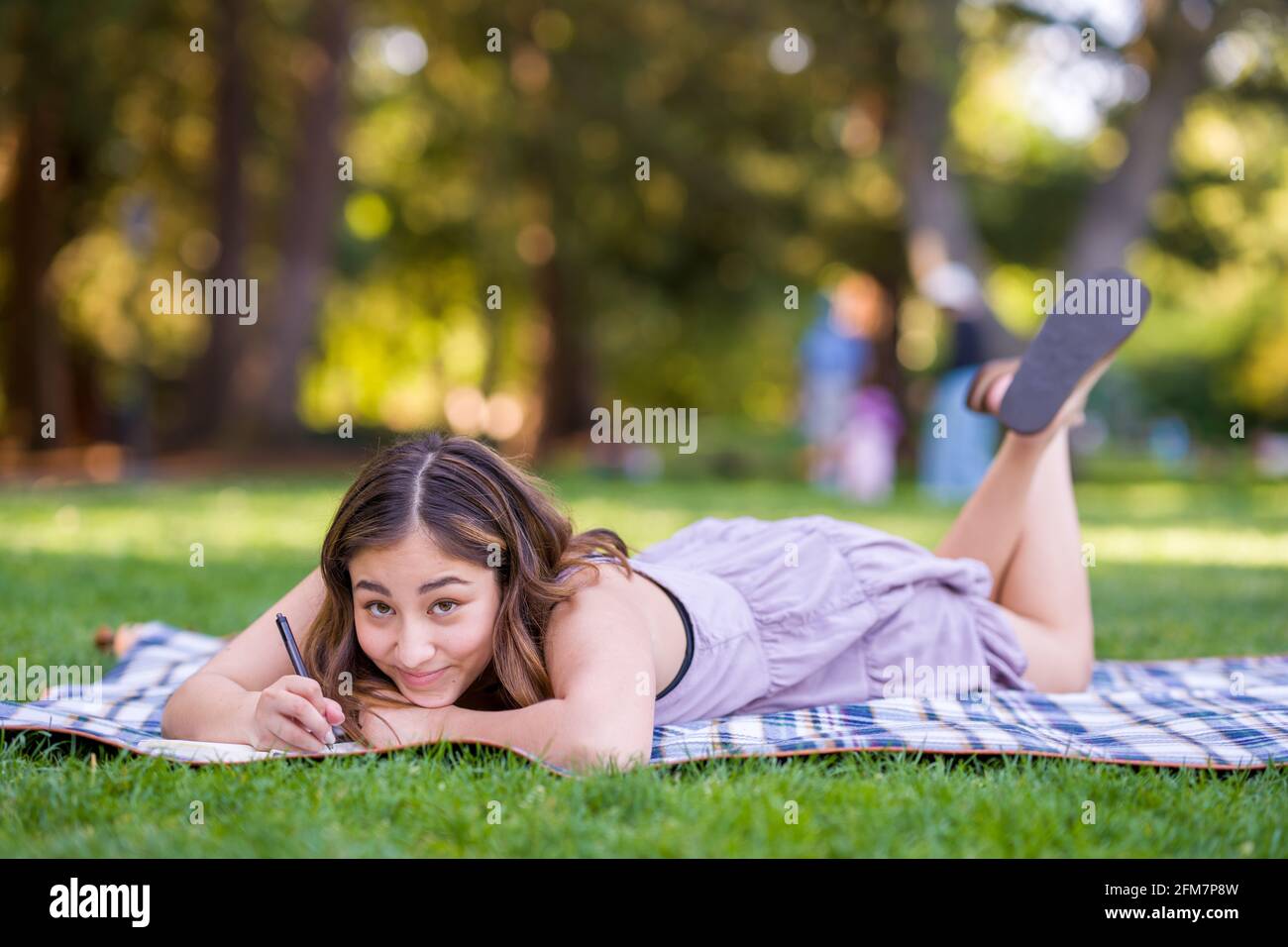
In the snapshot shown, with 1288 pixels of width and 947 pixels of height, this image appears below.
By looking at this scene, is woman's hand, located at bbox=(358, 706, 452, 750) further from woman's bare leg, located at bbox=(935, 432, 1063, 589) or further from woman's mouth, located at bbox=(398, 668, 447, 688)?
woman's bare leg, located at bbox=(935, 432, 1063, 589)

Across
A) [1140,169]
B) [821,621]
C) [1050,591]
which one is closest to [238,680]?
[821,621]

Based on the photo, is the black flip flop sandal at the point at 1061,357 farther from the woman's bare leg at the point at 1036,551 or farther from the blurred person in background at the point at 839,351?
the blurred person in background at the point at 839,351

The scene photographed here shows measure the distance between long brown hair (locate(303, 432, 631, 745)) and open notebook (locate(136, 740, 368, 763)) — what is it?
0.22ft

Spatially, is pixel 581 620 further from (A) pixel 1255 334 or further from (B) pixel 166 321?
(A) pixel 1255 334

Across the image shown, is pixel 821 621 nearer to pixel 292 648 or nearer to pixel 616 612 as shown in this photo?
pixel 616 612

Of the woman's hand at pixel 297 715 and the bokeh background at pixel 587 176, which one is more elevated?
the bokeh background at pixel 587 176

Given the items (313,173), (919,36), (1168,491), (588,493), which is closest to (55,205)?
(313,173)

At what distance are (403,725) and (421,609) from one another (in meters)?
0.28

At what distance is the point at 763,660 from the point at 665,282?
628 inches

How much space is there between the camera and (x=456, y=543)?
2.76 meters

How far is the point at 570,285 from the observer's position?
19.5 metres

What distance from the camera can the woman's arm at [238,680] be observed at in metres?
2.90

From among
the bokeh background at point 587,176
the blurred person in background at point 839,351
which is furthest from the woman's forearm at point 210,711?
the blurred person in background at point 839,351

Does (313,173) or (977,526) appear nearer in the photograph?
(977,526)
